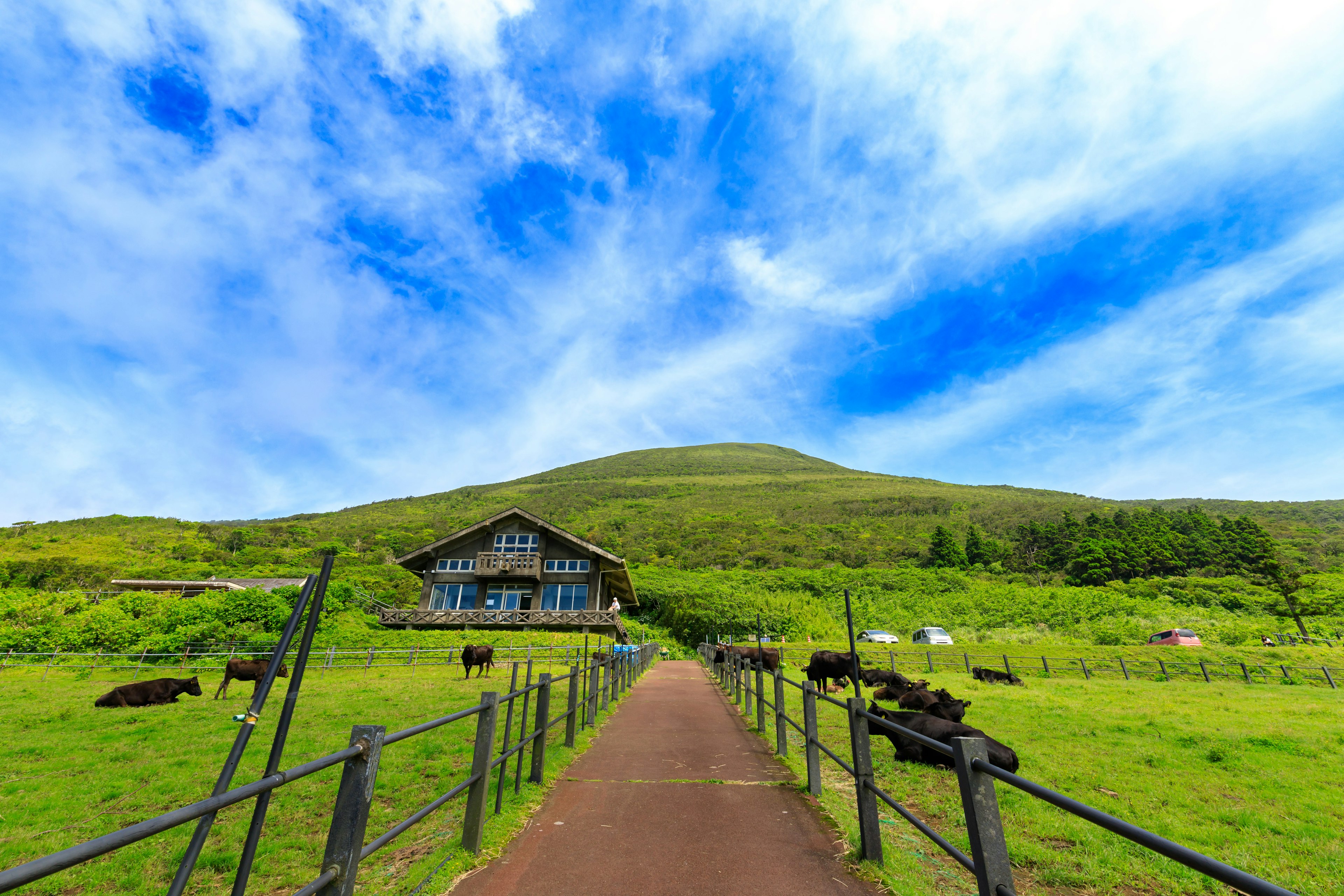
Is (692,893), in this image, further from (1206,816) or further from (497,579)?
(497,579)

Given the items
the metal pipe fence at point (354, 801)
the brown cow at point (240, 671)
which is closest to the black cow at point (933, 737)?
the metal pipe fence at point (354, 801)

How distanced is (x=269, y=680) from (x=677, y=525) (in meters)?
87.4

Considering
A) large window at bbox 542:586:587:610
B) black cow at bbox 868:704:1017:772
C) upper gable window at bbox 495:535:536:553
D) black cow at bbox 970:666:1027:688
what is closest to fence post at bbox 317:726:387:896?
black cow at bbox 868:704:1017:772

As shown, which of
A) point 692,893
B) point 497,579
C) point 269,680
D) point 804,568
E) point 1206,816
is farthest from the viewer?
point 804,568

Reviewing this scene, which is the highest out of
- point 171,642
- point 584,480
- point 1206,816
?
point 584,480

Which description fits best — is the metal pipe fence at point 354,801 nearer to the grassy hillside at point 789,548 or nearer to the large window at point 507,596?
the grassy hillside at point 789,548

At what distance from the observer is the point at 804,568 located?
6469cm

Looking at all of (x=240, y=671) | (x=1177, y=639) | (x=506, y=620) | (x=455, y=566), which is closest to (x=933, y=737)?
(x=240, y=671)

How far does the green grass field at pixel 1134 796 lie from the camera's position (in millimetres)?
4871

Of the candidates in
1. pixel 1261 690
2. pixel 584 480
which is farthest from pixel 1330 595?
pixel 584 480

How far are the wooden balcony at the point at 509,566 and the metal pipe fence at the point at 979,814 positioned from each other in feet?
89.8

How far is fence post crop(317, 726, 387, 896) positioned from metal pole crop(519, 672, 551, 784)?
3833mm

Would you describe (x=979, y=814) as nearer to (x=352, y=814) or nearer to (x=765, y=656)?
(x=352, y=814)

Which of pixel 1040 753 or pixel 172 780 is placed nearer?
pixel 172 780
